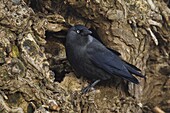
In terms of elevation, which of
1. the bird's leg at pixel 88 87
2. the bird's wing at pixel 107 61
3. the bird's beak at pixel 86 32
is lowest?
the bird's leg at pixel 88 87

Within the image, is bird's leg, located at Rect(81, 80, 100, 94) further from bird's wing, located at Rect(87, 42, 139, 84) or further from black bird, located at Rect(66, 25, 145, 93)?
bird's wing, located at Rect(87, 42, 139, 84)

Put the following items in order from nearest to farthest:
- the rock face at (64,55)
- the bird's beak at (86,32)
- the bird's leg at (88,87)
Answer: the rock face at (64,55) → the bird's leg at (88,87) → the bird's beak at (86,32)

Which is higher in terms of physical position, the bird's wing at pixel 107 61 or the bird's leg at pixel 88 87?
the bird's wing at pixel 107 61

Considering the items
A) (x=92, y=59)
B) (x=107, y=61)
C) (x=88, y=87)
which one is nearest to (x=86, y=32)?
(x=92, y=59)

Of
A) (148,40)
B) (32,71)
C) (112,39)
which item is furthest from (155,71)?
(32,71)

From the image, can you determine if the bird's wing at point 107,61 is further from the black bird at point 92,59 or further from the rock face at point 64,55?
the rock face at point 64,55

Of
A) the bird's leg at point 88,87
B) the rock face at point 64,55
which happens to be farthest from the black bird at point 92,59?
the rock face at point 64,55

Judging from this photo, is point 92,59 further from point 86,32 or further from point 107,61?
point 86,32
